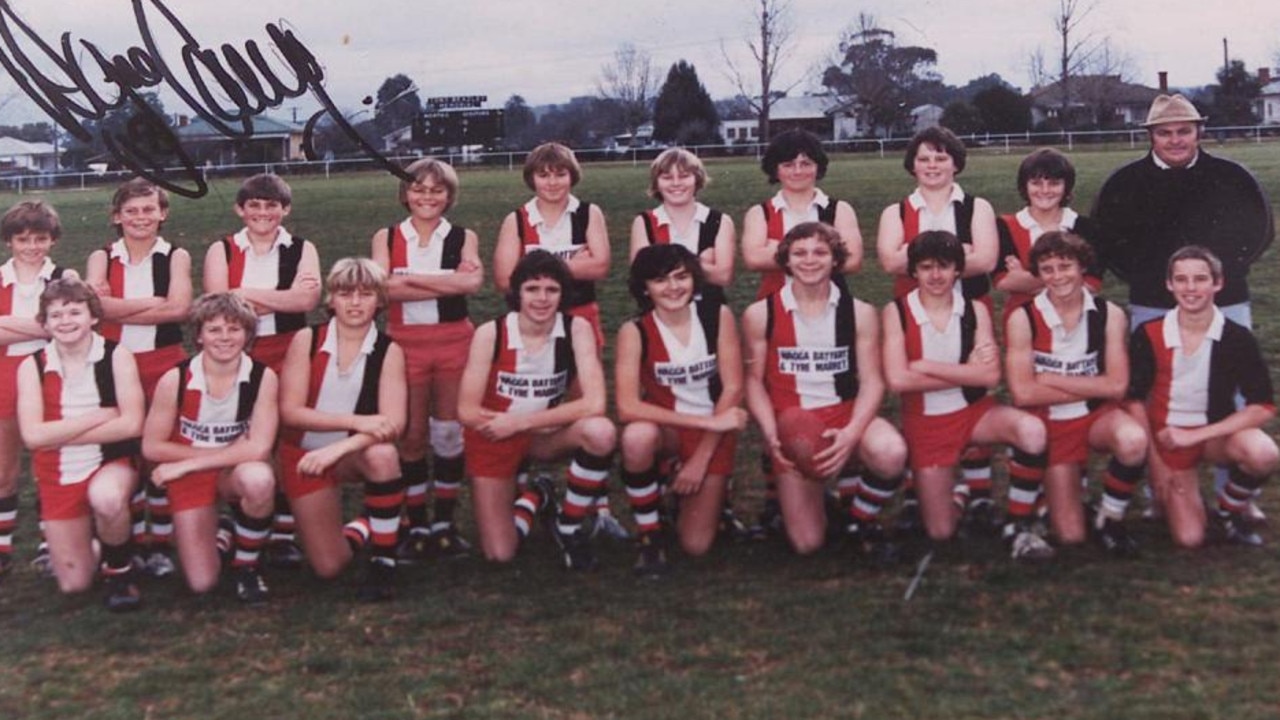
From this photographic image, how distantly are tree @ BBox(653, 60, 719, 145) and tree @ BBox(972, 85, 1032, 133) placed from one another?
4.63 meters

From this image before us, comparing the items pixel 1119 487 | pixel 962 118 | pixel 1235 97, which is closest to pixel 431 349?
pixel 1119 487

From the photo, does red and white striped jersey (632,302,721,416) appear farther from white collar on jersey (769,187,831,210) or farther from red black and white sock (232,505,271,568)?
red black and white sock (232,505,271,568)

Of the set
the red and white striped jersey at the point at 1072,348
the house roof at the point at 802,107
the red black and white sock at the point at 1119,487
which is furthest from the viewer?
the house roof at the point at 802,107

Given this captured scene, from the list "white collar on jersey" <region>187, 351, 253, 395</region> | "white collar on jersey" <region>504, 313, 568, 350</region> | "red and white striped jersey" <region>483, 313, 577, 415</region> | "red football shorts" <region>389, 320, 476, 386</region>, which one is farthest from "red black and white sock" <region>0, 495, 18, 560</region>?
"white collar on jersey" <region>504, 313, 568, 350</region>

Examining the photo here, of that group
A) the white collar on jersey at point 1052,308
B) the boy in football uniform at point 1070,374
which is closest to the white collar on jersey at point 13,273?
the boy in football uniform at point 1070,374

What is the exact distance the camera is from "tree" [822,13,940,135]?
709 cm

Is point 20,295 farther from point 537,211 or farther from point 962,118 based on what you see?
point 962,118

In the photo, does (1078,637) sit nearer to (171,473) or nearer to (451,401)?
(451,401)

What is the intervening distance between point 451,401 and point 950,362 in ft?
6.15

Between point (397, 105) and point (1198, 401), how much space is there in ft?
12.1

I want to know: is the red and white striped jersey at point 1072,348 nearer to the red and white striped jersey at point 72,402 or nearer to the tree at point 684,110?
the red and white striped jersey at point 72,402

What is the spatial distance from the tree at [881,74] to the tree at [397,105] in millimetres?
2067

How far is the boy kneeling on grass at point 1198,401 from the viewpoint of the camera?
14.0 feet

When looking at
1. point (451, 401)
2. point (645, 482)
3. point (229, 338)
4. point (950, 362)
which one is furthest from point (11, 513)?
point (950, 362)
